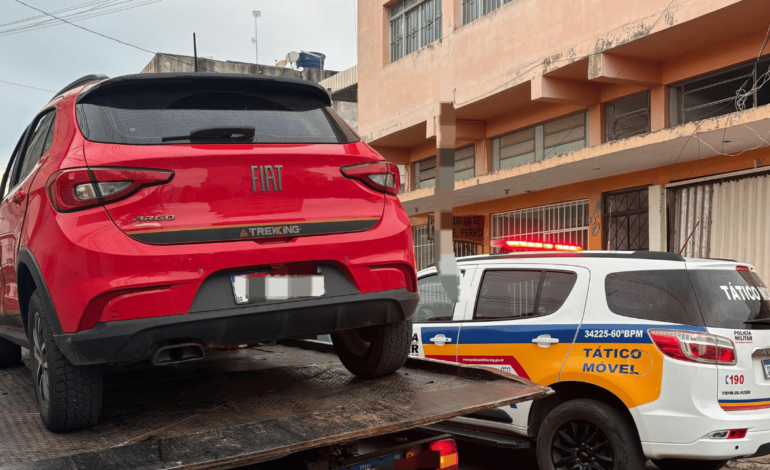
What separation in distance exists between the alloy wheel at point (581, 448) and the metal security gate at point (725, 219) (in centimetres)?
663

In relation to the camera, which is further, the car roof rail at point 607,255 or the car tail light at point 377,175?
the car roof rail at point 607,255

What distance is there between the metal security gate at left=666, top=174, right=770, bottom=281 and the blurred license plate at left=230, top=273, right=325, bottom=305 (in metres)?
8.68

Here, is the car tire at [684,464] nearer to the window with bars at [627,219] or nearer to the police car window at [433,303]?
the police car window at [433,303]

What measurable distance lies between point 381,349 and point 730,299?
7.63 ft

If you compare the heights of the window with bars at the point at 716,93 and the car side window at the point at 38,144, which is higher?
the window with bars at the point at 716,93

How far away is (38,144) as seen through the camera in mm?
3660

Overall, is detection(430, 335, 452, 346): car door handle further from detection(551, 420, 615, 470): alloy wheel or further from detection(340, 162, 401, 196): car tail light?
detection(340, 162, 401, 196): car tail light

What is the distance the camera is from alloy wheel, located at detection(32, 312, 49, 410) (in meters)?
2.94

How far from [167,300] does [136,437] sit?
527 millimetres

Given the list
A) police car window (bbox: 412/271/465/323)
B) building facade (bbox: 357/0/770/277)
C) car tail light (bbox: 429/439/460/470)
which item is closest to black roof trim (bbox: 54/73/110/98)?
car tail light (bbox: 429/439/460/470)

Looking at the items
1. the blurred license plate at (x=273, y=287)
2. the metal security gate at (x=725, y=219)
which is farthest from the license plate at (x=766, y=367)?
the metal security gate at (x=725, y=219)

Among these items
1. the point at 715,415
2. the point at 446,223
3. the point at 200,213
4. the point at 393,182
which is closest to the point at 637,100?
the point at 446,223

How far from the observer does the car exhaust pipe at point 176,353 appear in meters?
2.78

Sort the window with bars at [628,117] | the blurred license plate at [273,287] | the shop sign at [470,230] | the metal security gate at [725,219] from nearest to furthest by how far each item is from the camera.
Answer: the blurred license plate at [273,287] → the metal security gate at [725,219] → the window with bars at [628,117] → the shop sign at [470,230]
